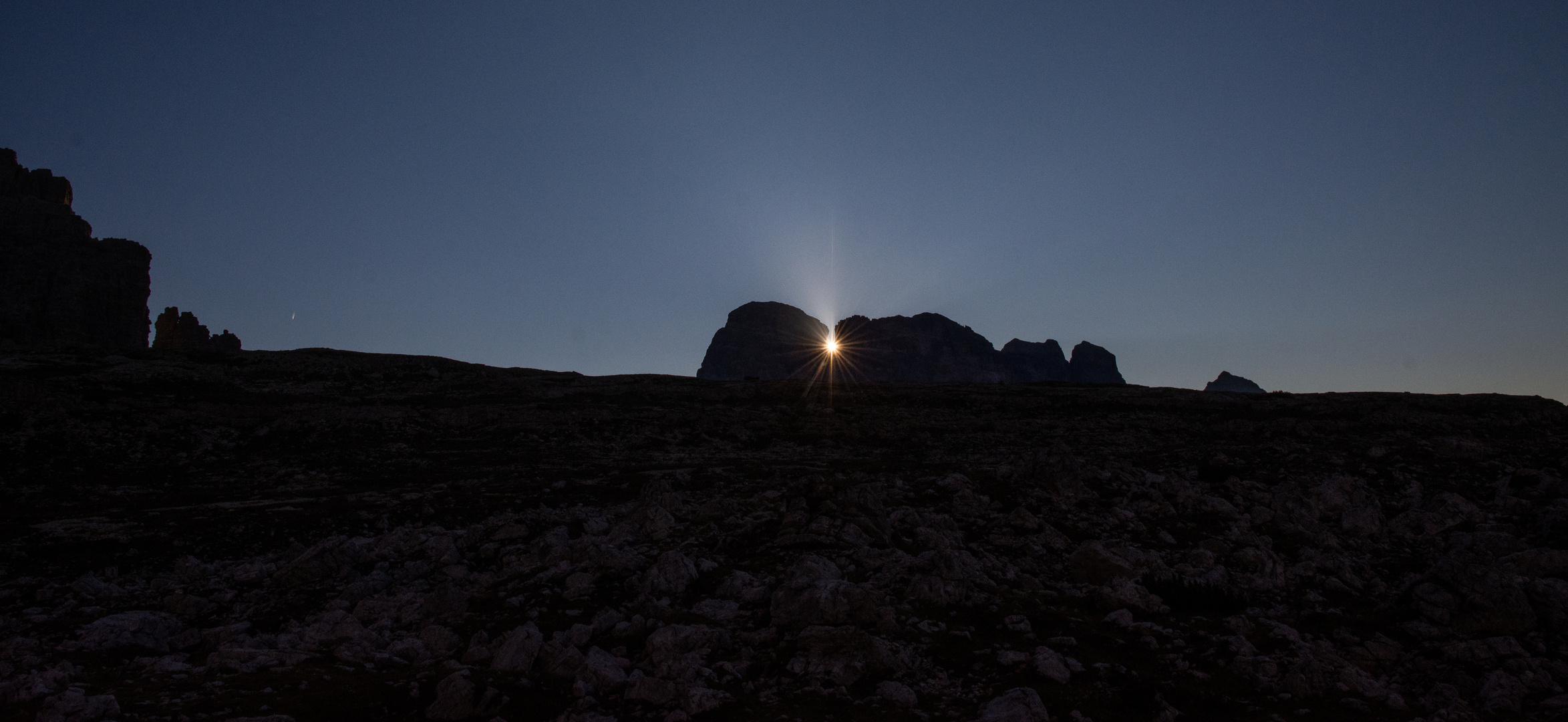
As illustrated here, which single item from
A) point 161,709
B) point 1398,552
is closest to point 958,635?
point 161,709

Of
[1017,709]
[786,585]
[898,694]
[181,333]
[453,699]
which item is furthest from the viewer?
[181,333]

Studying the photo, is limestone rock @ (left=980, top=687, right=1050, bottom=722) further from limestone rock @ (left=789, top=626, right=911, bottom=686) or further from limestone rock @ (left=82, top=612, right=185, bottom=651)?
limestone rock @ (left=82, top=612, right=185, bottom=651)

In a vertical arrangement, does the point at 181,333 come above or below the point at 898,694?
above

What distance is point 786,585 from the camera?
44.4ft

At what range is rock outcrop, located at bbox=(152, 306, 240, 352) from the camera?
337ft

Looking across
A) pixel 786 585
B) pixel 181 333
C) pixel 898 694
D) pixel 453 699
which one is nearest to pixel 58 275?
pixel 181 333

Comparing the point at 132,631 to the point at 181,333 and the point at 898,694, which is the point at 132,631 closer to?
the point at 898,694

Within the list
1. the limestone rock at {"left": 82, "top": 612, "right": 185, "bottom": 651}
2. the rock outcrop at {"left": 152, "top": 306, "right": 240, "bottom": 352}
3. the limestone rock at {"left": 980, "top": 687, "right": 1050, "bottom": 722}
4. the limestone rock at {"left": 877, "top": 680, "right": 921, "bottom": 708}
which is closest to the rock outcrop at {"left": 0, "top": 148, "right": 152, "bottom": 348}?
the rock outcrop at {"left": 152, "top": 306, "right": 240, "bottom": 352}

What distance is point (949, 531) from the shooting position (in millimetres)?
18219

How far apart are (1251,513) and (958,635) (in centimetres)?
1211

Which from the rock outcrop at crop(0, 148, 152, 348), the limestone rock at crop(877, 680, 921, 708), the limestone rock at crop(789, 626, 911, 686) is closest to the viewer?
the limestone rock at crop(877, 680, 921, 708)

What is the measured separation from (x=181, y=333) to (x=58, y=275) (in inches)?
628

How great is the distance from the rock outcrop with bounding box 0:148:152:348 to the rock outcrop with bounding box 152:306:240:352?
154 inches

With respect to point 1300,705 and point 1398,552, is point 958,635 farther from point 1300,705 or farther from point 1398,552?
point 1398,552
